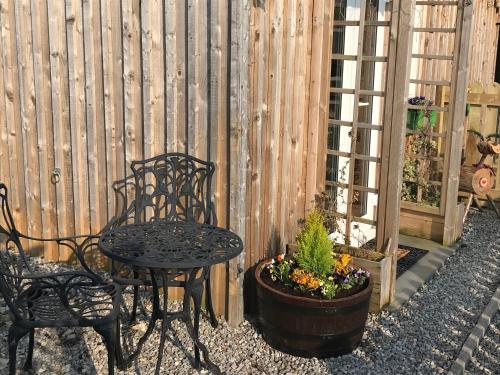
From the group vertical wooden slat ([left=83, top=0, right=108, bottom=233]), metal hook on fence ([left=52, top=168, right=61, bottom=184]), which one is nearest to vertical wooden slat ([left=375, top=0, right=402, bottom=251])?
vertical wooden slat ([left=83, top=0, right=108, bottom=233])

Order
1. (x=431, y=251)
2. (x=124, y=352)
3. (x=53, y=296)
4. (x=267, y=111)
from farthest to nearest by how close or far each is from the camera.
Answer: (x=431, y=251), (x=267, y=111), (x=124, y=352), (x=53, y=296)

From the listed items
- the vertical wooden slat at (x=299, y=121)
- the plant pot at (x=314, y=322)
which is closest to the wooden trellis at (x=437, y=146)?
the vertical wooden slat at (x=299, y=121)

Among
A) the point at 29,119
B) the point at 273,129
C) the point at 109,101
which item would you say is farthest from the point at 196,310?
the point at 29,119

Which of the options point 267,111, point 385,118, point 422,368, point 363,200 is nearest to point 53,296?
point 267,111

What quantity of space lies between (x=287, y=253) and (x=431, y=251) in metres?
1.90

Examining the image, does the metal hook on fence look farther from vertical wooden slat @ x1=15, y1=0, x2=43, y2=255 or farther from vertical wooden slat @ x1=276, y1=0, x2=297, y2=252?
vertical wooden slat @ x1=276, y1=0, x2=297, y2=252

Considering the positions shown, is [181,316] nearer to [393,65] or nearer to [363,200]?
[393,65]

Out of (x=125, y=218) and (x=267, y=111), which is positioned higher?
(x=267, y=111)

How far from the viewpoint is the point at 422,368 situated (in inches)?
152

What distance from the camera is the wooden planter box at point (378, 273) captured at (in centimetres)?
451

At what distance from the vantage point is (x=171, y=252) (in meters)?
3.31

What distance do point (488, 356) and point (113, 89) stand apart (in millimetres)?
3017

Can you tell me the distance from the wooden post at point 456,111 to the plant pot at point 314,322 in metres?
2.42

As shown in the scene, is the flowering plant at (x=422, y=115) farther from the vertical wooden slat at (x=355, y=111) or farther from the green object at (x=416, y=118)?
the vertical wooden slat at (x=355, y=111)
